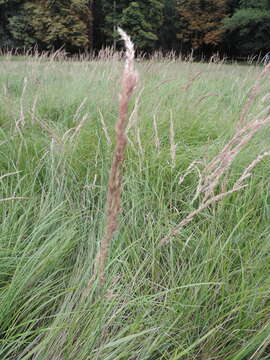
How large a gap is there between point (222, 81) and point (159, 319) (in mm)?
3664

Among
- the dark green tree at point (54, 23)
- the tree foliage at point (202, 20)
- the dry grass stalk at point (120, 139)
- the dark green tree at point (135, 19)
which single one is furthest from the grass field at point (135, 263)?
the tree foliage at point (202, 20)

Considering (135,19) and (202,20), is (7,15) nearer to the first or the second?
(135,19)

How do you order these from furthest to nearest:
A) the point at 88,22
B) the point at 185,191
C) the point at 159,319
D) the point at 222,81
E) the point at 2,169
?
the point at 88,22, the point at 222,81, the point at 2,169, the point at 185,191, the point at 159,319

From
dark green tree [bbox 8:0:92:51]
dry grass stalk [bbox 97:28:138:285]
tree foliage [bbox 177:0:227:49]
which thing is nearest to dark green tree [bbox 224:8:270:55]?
tree foliage [bbox 177:0:227:49]

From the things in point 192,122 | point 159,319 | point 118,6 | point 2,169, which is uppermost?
point 118,6

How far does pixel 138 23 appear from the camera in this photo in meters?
20.8

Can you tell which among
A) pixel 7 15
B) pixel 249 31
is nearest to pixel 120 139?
pixel 249 31

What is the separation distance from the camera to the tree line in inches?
706

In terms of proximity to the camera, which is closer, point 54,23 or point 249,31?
point 54,23

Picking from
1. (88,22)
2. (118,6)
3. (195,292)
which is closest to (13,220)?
(195,292)

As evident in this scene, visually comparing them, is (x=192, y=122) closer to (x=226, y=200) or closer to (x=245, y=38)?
(x=226, y=200)

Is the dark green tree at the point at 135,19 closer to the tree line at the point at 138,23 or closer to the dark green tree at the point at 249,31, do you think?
the tree line at the point at 138,23

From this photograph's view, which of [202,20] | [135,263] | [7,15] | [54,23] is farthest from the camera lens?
[202,20]

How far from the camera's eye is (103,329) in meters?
0.74
